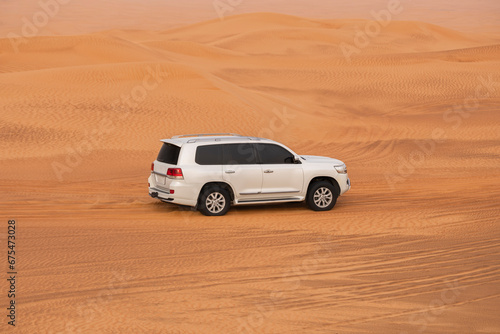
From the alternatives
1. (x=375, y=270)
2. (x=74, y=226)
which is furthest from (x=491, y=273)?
(x=74, y=226)

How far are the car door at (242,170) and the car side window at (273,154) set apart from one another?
17 cm

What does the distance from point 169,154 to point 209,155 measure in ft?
2.60

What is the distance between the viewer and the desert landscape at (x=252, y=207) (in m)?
8.11

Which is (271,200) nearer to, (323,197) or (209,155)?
(323,197)

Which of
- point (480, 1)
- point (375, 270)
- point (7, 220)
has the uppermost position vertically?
point (480, 1)

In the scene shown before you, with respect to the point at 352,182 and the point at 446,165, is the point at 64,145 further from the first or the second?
the point at 446,165

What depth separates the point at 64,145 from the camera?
2216 centimetres

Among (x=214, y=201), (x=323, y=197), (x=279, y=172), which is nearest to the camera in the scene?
(x=214, y=201)

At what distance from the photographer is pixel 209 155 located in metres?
13.0

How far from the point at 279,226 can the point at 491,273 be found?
401 cm

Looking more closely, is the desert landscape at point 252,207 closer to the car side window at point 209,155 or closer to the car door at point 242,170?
the car door at point 242,170

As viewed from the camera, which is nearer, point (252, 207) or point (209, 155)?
point (209, 155)

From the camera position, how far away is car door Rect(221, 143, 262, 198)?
12.9 m

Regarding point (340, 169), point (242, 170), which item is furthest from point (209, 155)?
point (340, 169)
